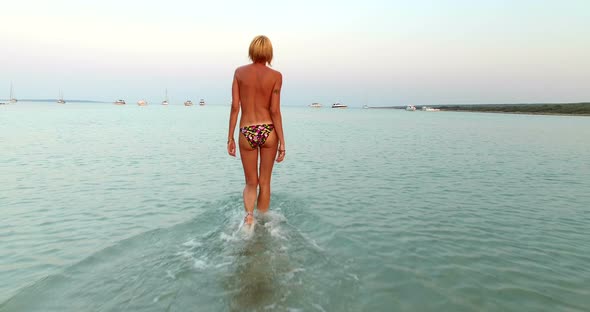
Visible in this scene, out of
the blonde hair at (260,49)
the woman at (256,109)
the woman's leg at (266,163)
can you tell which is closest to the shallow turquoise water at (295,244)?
the woman's leg at (266,163)

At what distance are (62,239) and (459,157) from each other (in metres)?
20.2

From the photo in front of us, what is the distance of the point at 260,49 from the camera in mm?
5992

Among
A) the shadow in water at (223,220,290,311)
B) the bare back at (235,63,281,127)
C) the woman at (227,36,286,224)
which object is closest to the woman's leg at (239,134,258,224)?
the woman at (227,36,286,224)

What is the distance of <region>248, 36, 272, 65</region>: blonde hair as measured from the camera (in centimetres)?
600

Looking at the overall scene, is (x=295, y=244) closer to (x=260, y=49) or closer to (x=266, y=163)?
(x=266, y=163)

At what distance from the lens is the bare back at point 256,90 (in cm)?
607

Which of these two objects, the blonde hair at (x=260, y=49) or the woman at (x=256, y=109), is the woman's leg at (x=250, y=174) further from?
the blonde hair at (x=260, y=49)

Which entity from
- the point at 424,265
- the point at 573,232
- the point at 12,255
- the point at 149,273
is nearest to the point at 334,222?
the point at 424,265

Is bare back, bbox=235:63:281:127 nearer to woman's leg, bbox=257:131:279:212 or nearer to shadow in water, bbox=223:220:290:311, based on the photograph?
woman's leg, bbox=257:131:279:212

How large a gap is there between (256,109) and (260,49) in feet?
3.51

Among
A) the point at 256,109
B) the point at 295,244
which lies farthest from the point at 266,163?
the point at 295,244

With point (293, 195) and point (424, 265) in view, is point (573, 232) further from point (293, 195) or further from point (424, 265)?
point (293, 195)

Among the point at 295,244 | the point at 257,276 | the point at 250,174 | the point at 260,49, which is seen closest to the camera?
the point at 257,276

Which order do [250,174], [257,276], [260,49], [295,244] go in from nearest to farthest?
[257,276], [260,49], [295,244], [250,174]
